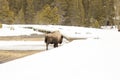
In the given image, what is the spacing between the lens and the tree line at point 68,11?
70825 millimetres

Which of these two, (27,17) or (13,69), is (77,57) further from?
(27,17)

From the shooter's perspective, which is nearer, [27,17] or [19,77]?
[19,77]

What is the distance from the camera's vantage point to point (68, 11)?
78.3 meters

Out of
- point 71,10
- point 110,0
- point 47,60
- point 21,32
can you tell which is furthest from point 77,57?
point 110,0

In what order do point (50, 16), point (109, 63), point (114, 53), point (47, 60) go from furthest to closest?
point (50, 16) → point (114, 53) → point (47, 60) → point (109, 63)

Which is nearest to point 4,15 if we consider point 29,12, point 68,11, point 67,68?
point 68,11

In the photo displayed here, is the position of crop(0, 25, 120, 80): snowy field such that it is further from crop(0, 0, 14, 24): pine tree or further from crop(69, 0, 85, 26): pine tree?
crop(69, 0, 85, 26): pine tree

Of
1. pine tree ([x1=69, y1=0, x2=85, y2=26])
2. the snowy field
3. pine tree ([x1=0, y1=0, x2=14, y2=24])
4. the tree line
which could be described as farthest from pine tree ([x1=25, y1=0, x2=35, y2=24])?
the snowy field

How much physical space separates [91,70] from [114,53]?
398cm

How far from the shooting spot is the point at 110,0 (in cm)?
8319

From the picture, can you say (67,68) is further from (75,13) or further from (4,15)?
(75,13)

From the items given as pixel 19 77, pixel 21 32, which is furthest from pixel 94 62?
pixel 21 32

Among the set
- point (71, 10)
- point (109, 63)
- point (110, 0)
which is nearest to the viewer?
point (109, 63)

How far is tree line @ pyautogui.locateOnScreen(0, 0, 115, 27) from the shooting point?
70.8m
